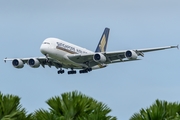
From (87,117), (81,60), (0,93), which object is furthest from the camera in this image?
(81,60)

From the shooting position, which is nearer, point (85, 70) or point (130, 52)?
point (130, 52)

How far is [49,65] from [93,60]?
668 cm

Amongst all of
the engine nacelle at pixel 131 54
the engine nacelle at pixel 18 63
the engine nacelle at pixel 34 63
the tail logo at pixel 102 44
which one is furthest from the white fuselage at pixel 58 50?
the tail logo at pixel 102 44

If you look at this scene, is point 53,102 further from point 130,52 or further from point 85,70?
point 85,70

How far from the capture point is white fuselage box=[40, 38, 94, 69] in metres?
88.6

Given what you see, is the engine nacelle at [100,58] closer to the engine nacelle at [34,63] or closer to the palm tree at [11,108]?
the engine nacelle at [34,63]

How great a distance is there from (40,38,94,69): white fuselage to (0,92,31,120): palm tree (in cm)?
5784

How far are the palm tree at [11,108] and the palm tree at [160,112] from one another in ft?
17.6

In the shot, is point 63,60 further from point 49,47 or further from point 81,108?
point 81,108

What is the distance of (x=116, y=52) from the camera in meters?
89.5

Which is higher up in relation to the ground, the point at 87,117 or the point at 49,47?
the point at 49,47

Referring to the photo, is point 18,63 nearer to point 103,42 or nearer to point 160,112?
point 103,42

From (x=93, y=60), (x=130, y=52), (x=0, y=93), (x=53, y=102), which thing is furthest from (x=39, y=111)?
(x=93, y=60)

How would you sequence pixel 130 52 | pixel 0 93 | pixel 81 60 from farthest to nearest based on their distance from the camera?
pixel 81 60 → pixel 130 52 → pixel 0 93
